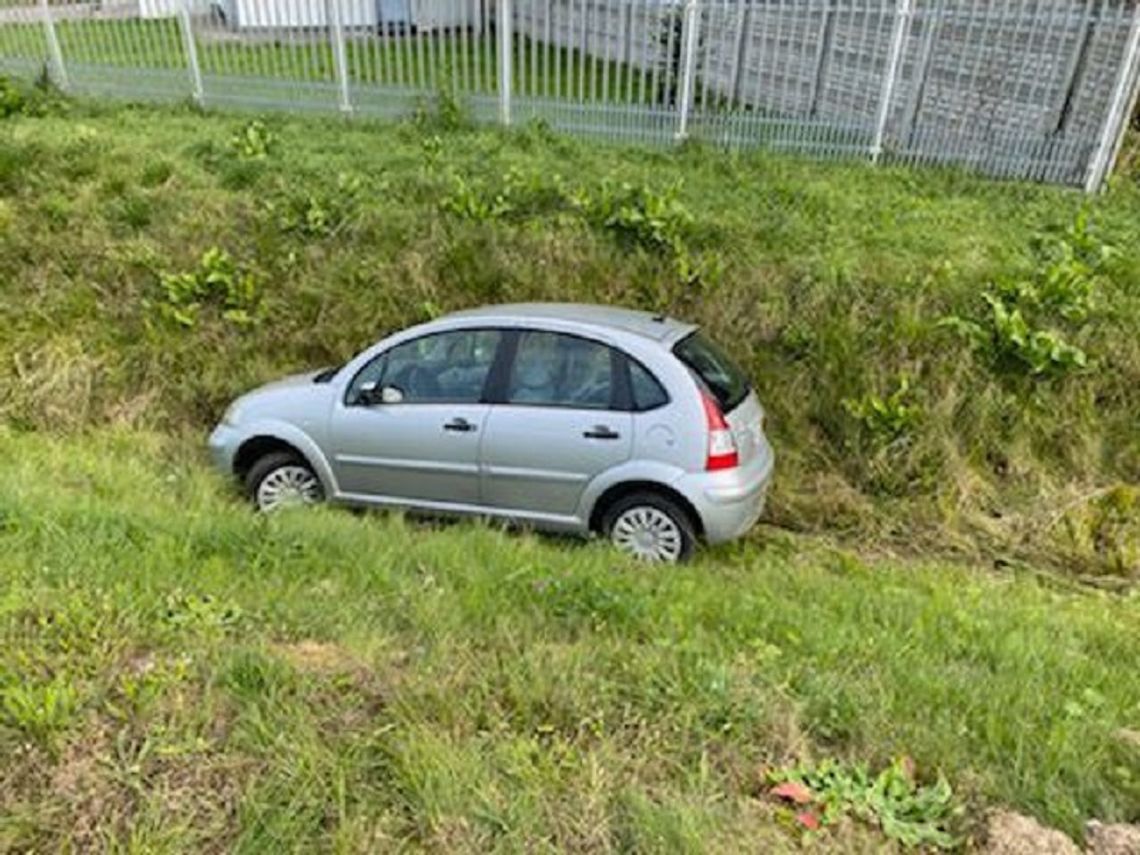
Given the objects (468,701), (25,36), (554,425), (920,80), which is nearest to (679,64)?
(920,80)

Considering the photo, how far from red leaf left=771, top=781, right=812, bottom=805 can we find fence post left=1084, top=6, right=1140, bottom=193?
752cm

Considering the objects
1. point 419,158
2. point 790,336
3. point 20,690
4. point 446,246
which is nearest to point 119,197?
point 419,158

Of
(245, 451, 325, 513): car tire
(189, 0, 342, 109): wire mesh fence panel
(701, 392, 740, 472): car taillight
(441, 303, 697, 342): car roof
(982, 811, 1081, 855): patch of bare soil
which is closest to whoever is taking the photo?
(982, 811, 1081, 855): patch of bare soil

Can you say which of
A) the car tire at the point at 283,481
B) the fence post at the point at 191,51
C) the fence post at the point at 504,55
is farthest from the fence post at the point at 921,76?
the fence post at the point at 191,51

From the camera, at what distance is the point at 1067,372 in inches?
251

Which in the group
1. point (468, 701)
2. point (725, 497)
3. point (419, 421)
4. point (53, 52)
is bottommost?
point (725, 497)

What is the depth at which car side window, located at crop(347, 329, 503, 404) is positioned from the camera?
5.72 m

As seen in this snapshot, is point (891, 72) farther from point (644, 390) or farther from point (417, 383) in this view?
point (417, 383)

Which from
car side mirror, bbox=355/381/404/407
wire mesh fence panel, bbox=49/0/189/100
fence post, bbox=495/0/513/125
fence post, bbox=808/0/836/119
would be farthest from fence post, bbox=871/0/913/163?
wire mesh fence panel, bbox=49/0/189/100

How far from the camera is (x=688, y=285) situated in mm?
7305

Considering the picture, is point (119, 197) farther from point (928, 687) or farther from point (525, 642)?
point (928, 687)

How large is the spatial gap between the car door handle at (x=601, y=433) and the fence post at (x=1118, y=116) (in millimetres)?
5600

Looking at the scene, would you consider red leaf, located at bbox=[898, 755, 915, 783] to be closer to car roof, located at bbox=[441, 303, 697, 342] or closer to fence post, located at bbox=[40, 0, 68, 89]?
car roof, located at bbox=[441, 303, 697, 342]

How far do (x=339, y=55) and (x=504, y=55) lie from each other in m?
2.05
